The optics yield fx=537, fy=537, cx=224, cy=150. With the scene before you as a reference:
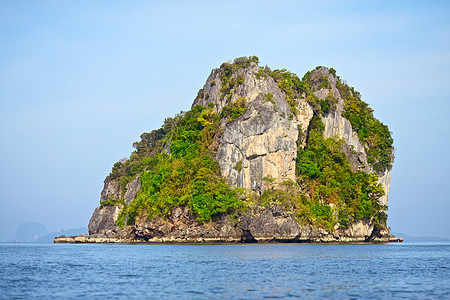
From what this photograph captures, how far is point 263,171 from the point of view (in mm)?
70500

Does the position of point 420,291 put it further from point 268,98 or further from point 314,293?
point 268,98

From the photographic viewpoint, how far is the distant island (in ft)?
222

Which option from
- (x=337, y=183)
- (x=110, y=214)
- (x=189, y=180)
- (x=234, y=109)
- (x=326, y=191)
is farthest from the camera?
(x=110, y=214)

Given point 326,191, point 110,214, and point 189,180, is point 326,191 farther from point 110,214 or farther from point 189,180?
point 110,214

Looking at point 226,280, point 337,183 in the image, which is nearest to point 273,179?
point 337,183

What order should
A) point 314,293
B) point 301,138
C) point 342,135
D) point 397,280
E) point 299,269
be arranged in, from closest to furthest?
point 314,293 → point 397,280 → point 299,269 → point 301,138 → point 342,135

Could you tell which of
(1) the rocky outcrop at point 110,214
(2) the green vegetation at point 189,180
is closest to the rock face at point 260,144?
(2) the green vegetation at point 189,180

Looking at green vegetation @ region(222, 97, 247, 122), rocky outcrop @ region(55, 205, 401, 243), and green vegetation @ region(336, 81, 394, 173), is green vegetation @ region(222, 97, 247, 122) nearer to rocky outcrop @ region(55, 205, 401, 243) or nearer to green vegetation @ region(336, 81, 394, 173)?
rocky outcrop @ region(55, 205, 401, 243)

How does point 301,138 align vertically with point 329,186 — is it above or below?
above

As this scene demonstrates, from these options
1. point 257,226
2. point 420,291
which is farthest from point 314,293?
point 257,226

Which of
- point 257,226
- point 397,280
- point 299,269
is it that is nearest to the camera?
point 397,280

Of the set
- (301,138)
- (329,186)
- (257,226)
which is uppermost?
(301,138)

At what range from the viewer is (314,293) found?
898 inches

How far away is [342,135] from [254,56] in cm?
1791
